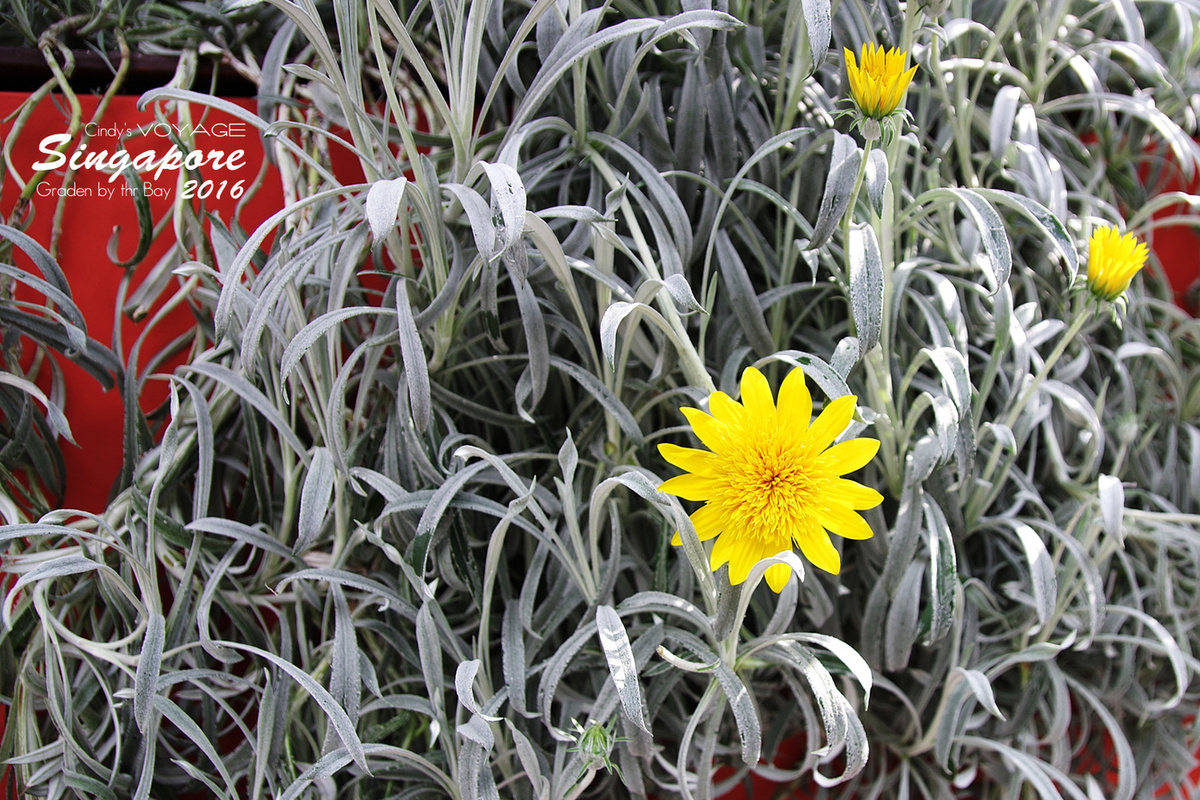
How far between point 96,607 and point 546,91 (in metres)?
0.54

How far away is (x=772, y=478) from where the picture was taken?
1.33 ft

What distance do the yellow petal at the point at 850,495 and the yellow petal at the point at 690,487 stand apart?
6cm

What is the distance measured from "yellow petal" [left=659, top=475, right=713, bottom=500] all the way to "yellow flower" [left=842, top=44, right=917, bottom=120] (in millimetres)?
233

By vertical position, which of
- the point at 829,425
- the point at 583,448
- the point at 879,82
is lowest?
the point at 583,448

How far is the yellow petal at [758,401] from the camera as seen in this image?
0.42 meters

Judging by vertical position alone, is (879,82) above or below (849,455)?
above

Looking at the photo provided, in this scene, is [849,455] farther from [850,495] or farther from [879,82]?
[879,82]

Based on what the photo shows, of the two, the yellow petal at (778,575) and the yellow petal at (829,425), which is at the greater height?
the yellow petal at (829,425)

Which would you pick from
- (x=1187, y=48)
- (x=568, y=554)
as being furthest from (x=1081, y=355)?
(x=568, y=554)

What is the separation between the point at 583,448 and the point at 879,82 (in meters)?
0.31

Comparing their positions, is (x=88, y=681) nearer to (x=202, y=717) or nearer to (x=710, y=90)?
(x=202, y=717)

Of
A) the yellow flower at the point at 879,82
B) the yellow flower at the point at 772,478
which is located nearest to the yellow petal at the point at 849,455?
the yellow flower at the point at 772,478

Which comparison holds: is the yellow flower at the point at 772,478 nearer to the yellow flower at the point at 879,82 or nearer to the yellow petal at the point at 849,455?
the yellow petal at the point at 849,455

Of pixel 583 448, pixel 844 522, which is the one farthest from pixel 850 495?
pixel 583 448
